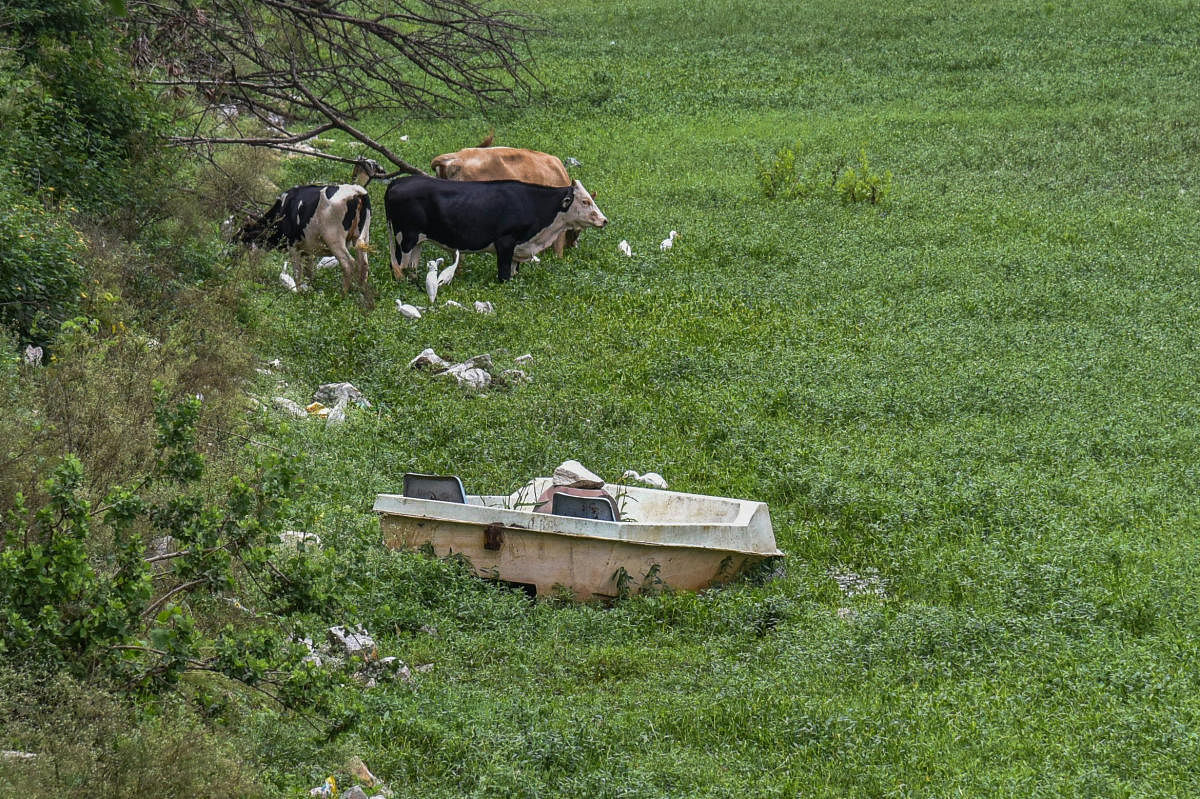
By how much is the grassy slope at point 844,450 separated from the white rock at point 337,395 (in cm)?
27

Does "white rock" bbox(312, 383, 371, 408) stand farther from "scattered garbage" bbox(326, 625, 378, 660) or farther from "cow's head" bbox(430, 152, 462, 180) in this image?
"cow's head" bbox(430, 152, 462, 180)

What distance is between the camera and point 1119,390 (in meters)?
11.8

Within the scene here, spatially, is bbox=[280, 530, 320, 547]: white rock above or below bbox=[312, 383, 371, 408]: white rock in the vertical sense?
below

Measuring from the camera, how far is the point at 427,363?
12695 millimetres

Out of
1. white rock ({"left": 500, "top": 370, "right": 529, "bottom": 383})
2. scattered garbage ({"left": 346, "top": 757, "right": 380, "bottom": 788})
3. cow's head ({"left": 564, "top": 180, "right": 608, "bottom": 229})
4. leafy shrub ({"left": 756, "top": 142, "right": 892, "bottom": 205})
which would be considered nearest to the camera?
scattered garbage ({"left": 346, "top": 757, "right": 380, "bottom": 788})

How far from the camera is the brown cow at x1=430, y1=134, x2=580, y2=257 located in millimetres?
18016

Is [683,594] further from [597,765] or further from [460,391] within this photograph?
[460,391]

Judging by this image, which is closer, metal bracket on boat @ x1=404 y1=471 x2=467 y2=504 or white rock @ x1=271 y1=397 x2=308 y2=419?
metal bracket on boat @ x1=404 y1=471 x2=467 y2=504

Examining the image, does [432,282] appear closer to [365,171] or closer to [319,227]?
[319,227]

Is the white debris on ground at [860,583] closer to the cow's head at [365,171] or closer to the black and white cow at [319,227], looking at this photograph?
the black and white cow at [319,227]

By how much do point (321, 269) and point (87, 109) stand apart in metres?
3.36

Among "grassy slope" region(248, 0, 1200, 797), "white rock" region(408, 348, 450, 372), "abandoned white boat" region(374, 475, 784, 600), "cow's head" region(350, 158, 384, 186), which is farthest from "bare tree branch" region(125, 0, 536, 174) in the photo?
"abandoned white boat" region(374, 475, 784, 600)

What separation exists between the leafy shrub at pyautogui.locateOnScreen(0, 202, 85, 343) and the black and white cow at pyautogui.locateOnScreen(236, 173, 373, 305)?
4554 mm

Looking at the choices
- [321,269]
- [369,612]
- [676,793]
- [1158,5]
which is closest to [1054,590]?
[676,793]
